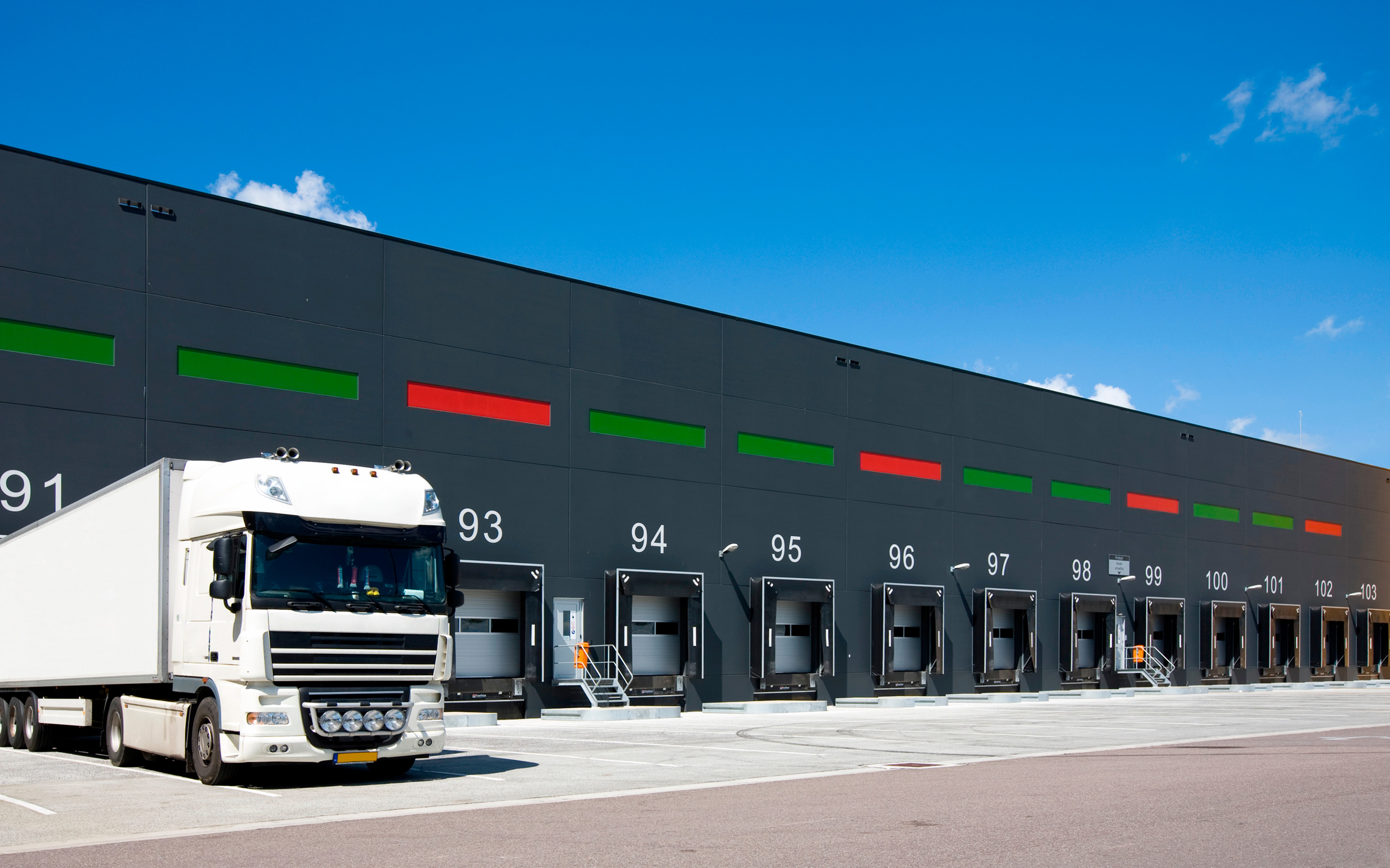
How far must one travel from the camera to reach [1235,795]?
12.3 meters

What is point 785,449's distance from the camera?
34.7 m

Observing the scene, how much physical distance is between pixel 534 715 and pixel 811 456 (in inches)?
453

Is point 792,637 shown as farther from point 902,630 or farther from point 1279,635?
point 1279,635

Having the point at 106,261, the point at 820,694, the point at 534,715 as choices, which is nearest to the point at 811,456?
the point at 820,694

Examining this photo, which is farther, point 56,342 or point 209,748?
point 56,342

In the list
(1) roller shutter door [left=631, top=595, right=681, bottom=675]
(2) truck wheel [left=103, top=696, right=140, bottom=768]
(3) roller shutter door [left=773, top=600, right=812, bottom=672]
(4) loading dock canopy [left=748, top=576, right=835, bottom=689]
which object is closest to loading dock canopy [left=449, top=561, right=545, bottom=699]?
(1) roller shutter door [left=631, top=595, right=681, bottom=675]

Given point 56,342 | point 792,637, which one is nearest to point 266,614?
point 56,342

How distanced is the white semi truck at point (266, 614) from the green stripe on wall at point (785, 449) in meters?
19.8

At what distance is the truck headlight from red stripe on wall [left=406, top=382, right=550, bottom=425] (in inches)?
547

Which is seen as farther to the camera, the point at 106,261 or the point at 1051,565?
the point at 1051,565

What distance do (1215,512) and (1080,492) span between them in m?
9.72

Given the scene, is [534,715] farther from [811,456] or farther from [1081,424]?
[1081,424]

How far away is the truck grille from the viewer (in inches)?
503

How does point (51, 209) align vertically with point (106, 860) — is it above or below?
above
